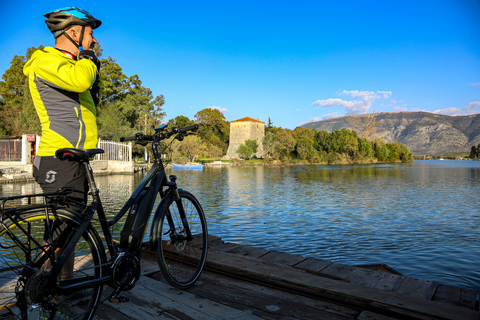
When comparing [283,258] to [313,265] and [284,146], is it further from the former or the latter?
[284,146]

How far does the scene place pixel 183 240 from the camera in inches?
116

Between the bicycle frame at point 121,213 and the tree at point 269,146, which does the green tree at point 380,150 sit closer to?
the tree at point 269,146

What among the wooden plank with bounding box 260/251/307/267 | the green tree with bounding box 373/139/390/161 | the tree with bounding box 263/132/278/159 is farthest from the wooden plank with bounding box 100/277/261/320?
the green tree with bounding box 373/139/390/161

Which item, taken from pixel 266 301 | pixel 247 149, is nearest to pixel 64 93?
pixel 266 301

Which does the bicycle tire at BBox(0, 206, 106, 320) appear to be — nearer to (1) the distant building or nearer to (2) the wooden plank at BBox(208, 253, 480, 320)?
(2) the wooden plank at BBox(208, 253, 480, 320)

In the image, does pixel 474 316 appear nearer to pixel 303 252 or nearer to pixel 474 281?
pixel 474 281

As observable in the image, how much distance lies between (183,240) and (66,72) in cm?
161

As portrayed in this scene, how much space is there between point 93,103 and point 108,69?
43156 mm

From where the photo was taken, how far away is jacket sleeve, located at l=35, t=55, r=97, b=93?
2016 millimetres

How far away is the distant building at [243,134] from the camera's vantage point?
7938 cm

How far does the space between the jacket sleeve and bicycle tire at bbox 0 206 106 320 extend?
759 millimetres

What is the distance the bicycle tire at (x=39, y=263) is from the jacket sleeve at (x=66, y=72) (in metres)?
0.76

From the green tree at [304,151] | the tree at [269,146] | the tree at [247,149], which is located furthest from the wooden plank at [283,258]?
the green tree at [304,151]

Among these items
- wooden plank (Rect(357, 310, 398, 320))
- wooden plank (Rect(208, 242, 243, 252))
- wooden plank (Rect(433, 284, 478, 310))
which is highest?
wooden plank (Rect(357, 310, 398, 320))
